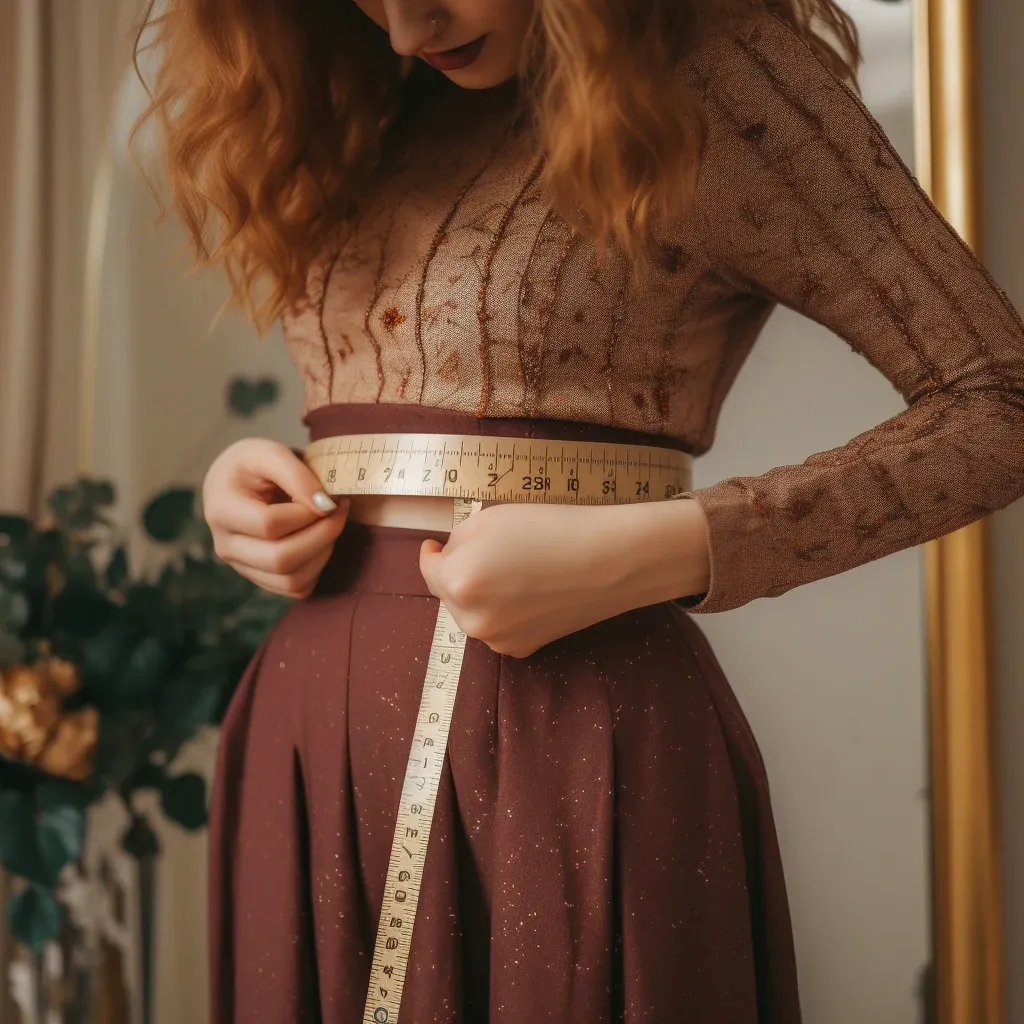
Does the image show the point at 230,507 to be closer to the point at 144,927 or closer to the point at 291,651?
the point at 291,651

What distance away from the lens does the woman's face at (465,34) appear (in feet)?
2.13

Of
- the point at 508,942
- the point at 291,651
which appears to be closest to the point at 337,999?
the point at 508,942

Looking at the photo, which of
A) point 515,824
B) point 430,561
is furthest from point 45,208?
point 515,824

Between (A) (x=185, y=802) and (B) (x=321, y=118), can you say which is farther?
(A) (x=185, y=802)

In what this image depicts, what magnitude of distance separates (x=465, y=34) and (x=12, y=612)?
0.86 meters

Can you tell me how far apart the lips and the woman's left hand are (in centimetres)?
32

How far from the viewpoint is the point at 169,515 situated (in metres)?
1.32

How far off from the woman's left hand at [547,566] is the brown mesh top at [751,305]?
1.6 inches

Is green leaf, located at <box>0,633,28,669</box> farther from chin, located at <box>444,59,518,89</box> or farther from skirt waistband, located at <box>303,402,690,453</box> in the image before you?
chin, located at <box>444,59,518,89</box>

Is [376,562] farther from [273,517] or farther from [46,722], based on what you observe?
[46,722]

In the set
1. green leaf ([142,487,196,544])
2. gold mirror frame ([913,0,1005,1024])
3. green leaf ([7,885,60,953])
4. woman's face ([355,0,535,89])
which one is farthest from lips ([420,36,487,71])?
green leaf ([7,885,60,953])

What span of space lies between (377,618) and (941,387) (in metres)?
0.40

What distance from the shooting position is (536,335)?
26.1 inches

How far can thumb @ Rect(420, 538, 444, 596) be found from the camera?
624 mm
